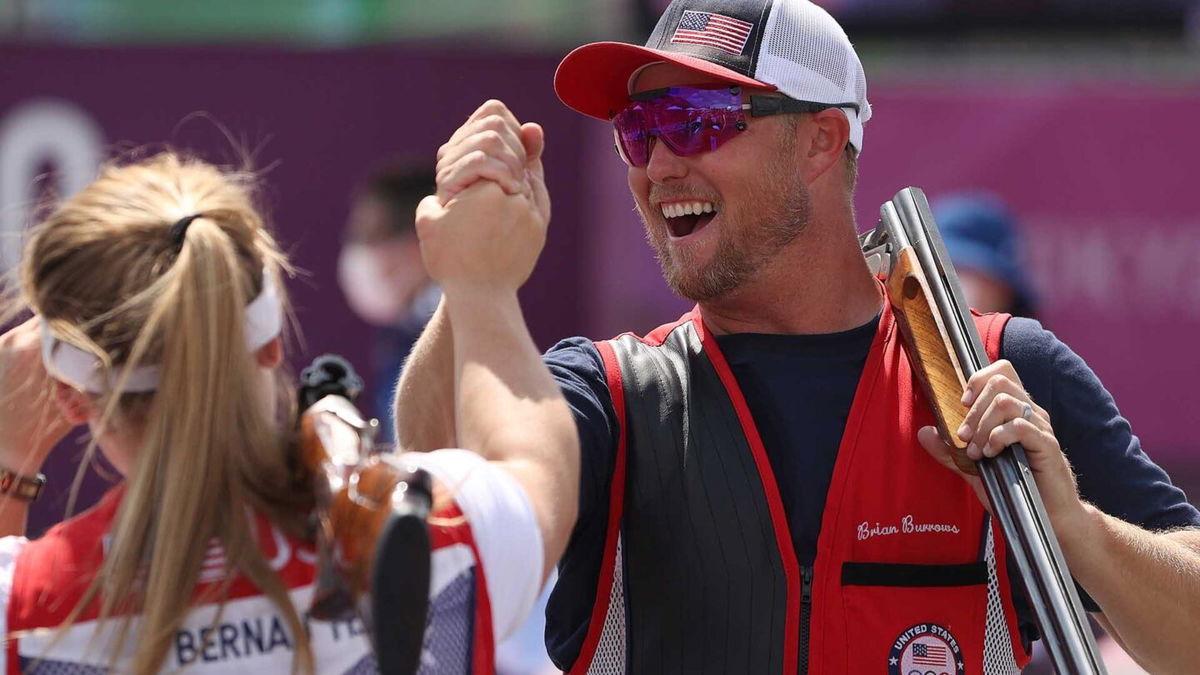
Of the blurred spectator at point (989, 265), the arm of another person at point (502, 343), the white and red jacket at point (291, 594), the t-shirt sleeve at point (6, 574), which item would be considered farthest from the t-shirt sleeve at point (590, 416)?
the blurred spectator at point (989, 265)

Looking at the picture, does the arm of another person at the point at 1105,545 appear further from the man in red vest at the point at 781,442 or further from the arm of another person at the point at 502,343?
the arm of another person at the point at 502,343

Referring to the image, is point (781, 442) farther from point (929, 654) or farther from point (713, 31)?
point (713, 31)

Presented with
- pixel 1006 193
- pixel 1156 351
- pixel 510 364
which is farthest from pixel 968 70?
pixel 510 364

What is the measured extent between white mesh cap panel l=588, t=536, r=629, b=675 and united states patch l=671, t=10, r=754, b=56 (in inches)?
29.7

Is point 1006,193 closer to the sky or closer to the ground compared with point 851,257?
closer to the sky

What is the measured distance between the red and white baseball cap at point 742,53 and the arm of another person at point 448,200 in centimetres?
50

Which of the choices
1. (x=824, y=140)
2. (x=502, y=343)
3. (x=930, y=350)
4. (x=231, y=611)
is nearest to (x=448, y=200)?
(x=502, y=343)

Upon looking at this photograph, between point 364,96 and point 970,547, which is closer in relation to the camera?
point 970,547

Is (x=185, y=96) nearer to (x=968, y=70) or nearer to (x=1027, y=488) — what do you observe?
(x=968, y=70)

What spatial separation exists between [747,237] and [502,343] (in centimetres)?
79

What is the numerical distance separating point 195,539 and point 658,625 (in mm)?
863

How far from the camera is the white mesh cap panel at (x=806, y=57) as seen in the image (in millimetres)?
2604

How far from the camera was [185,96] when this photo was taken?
6.72 metres

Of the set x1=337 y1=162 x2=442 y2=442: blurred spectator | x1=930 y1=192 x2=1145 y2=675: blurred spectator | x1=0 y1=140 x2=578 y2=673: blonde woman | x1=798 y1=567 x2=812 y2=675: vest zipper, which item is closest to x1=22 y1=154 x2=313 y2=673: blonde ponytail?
x1=0 y1=140 x2=578 y2=673: blonde woman
